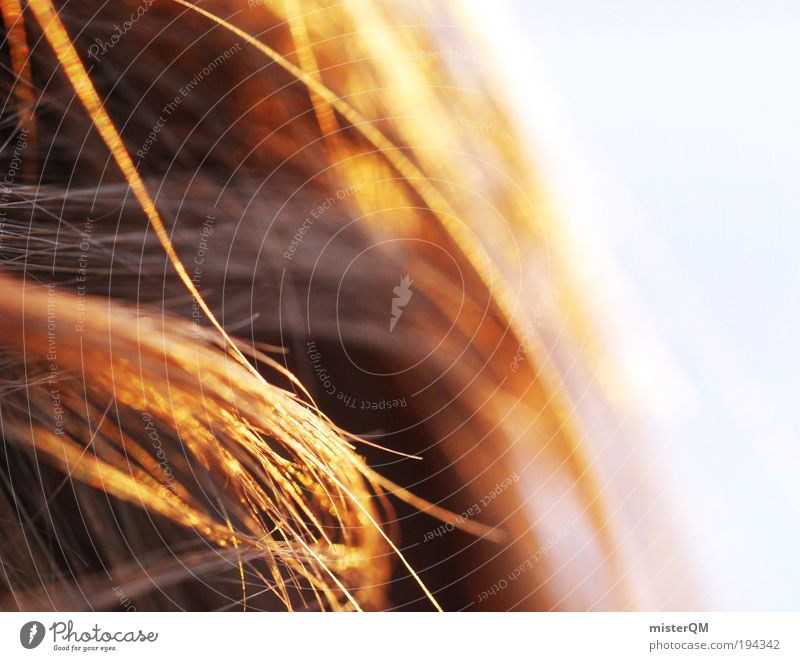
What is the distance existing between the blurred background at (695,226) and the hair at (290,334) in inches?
1.8

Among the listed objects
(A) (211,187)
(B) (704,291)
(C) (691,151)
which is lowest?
(B) (704,291)

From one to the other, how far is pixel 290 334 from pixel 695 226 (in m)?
0.49

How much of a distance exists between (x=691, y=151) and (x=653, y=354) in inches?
9.6

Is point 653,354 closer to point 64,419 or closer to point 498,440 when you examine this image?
point 498,440

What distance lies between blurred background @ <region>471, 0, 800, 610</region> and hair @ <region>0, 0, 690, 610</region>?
0.05 meters

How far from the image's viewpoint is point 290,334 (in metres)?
0.86
